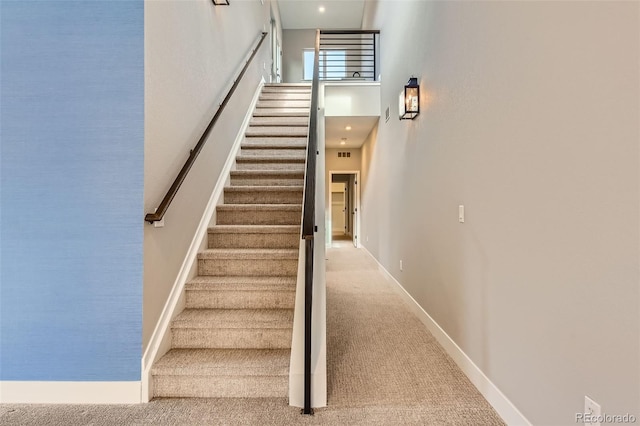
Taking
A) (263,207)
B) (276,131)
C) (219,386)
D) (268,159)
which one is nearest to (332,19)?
(276,131)

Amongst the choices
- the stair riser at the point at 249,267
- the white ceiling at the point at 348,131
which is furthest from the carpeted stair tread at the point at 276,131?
the stair riser at the point at 249,267

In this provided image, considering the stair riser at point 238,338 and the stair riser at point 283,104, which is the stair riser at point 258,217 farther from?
the stair riser at point 283,104

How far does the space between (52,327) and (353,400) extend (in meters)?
1.79

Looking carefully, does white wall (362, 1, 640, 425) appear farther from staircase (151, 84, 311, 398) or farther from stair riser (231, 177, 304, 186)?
stair riser (231, 177, 304, 186)

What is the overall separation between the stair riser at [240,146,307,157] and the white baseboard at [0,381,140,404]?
8.91 ft

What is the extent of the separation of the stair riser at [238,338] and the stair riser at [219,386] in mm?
268

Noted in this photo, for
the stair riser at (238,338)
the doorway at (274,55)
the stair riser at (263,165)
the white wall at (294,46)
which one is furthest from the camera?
the white wall at (294,46)

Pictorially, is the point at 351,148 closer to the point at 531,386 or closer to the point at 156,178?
the point at 156,178

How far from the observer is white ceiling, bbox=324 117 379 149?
5.57 m

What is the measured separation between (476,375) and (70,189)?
268cm

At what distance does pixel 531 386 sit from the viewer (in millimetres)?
1494

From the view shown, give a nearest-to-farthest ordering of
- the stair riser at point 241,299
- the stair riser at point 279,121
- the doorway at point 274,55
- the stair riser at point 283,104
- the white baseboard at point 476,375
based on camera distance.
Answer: the white baseboard at point 476,375, the stair riser at point 241,299, the stair riser at point 279,121, the stair riser at point 283,104, the doorway at point 274,55

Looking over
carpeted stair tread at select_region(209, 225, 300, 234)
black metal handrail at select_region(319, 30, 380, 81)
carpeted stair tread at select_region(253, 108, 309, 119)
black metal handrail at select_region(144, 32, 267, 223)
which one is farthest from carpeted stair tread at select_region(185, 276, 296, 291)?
black metal handrail at select_region(319, 30, 380, 81)

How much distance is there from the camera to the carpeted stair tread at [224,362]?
1.88 m
